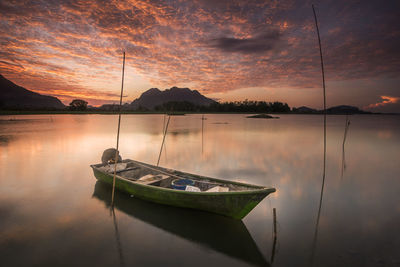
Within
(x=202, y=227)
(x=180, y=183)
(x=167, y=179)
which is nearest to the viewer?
(x=202, y=227)

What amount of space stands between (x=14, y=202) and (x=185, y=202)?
756cm

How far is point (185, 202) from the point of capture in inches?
281

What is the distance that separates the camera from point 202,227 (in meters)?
6.82

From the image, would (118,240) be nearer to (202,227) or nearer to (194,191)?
(202,227)

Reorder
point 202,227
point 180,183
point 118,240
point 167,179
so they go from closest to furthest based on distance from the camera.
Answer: point 118,240 < point 202,227 < point 180,183 < point 167,179

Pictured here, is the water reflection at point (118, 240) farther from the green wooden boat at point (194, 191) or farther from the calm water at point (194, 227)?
the green wooden boat at point (194, 191)

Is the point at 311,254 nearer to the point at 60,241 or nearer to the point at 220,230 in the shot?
the point at 220,230

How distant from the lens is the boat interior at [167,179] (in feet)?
24.5

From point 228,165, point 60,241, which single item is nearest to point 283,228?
point 60,241

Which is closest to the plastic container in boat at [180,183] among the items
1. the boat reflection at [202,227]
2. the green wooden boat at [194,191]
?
the green wooden boat at [194,191]

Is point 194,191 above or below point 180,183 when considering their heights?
above

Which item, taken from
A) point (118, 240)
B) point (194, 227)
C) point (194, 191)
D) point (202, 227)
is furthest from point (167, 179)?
point (118, 240)

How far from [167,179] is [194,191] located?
2.29 m

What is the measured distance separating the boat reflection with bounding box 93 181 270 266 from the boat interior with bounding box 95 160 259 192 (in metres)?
0.90
